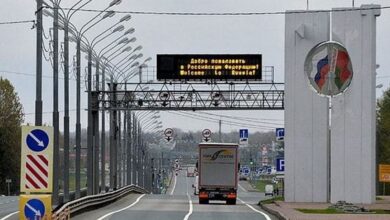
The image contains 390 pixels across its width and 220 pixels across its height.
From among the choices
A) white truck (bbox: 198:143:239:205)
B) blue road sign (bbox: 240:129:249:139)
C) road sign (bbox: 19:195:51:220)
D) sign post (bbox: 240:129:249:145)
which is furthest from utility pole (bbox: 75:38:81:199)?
blue road sign (bbox: 240:129:249:139)

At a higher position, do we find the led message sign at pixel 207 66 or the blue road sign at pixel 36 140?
the led message sign at pixel 207 66

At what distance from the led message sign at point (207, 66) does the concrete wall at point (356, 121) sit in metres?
8.82

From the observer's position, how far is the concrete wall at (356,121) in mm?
52969

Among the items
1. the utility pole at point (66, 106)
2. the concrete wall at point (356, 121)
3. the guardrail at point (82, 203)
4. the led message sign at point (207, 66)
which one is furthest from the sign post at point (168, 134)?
the utility pole at point (66, 106)

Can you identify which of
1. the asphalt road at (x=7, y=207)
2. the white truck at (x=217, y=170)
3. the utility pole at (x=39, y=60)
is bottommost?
the asphalt road at (x=7, y=207)

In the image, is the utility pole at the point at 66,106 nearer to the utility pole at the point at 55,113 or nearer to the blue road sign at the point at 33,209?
the utility pole at the point at 55,113

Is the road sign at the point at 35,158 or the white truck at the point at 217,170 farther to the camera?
the white truck at the point at 217,170

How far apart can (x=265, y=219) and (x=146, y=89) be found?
3058cm

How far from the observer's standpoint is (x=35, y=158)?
23.3 m

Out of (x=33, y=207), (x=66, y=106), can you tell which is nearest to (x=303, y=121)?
(x=66, y=106)

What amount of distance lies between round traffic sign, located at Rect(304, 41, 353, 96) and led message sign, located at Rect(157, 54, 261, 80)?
60.5 feet

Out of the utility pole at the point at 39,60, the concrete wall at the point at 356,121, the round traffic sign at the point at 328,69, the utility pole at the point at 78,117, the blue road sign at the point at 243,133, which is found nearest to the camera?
the utility pole at the point at 39,60

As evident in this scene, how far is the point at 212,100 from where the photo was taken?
67125 mm

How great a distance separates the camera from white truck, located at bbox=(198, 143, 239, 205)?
194 ft
